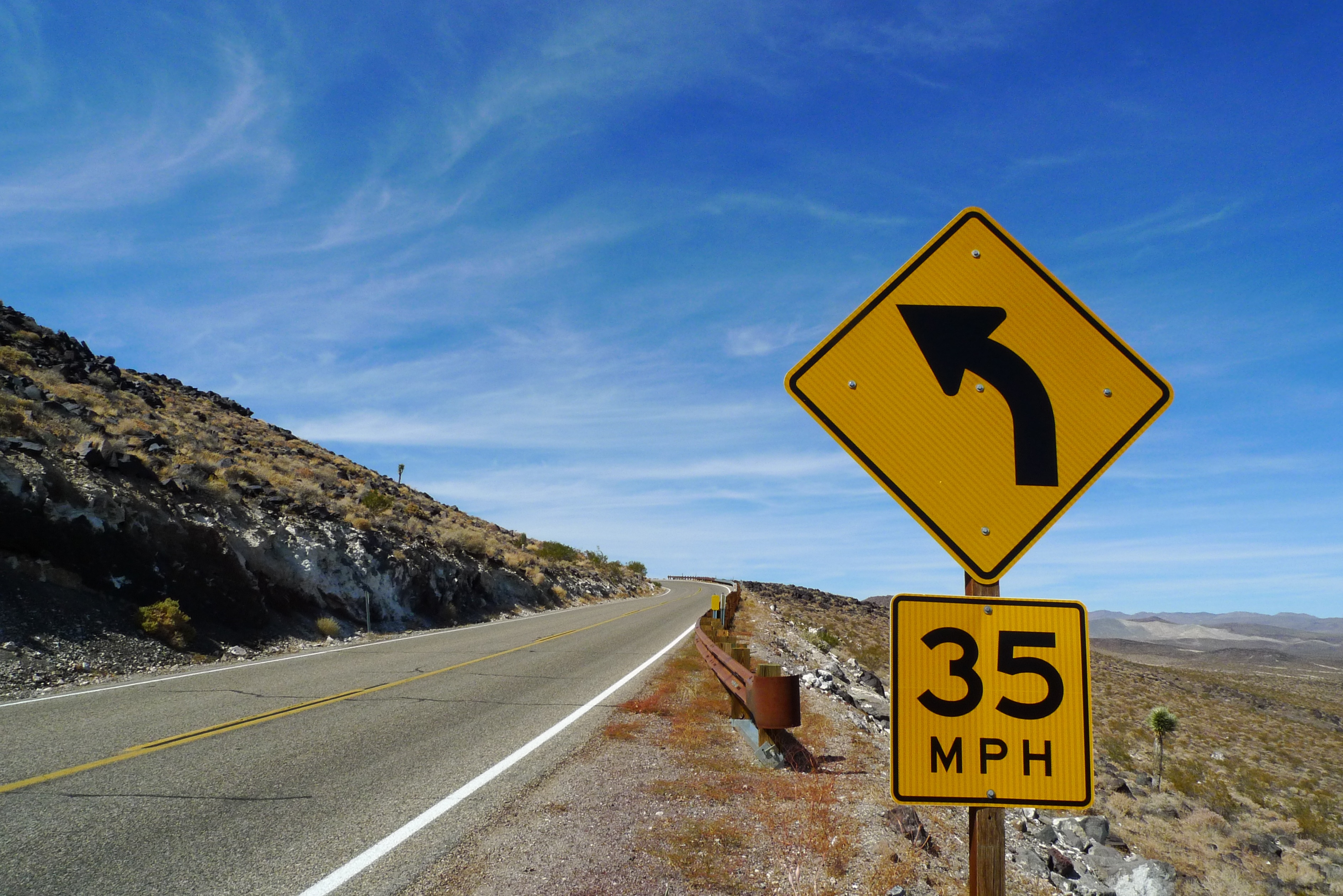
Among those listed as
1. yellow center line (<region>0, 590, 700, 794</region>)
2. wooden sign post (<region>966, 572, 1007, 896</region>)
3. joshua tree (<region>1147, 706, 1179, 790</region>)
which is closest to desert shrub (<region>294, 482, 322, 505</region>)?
yellow center line (<region>0, 590, 700, 794</region>)

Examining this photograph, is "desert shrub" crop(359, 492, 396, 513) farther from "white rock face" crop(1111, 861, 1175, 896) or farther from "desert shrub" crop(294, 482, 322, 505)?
"white rock face" crop(1111, 861, 1175, 896)

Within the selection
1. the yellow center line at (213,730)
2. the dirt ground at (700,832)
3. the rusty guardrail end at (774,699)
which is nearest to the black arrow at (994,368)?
the dirt ground at (700,832)

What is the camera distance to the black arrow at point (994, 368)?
2496 mm

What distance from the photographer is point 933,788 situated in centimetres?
231

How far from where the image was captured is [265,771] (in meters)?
6.54

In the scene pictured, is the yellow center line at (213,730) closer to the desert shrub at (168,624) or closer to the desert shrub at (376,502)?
the desert shrub at (168,624)

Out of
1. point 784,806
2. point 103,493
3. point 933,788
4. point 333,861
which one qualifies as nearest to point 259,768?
point 333,861

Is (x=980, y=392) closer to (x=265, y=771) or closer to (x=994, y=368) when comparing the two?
(x=994, y=368)

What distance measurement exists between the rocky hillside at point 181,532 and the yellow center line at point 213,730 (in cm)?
507

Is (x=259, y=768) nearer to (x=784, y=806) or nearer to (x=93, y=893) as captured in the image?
(x=93, y=893)

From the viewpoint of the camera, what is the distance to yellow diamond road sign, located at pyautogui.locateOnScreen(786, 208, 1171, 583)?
2.48 m

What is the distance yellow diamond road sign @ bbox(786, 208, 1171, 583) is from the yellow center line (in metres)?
7.41

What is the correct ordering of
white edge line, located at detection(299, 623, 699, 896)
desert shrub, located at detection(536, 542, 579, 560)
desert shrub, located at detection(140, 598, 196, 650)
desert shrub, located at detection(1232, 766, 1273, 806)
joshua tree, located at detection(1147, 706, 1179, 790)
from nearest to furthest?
white edge line, located at detection(299, 623, 699, 896) → desert shrub, located at detection(140, 598, 196, 650) → desert shrub, located at detection(1232, 766, 1273, 806) → joshua tree, located at detection(1147, 706, 1179, 790) → desert shrub, located at detection(536, 542, 579, 560)

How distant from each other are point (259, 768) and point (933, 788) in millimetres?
6603
